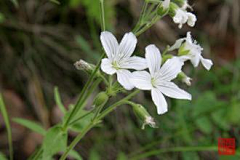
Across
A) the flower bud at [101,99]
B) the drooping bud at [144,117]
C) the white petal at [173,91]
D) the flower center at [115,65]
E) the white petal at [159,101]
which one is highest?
the flower center at [115,65]

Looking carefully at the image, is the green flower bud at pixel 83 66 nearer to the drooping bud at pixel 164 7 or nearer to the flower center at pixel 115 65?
the flower center at pixel 115 65

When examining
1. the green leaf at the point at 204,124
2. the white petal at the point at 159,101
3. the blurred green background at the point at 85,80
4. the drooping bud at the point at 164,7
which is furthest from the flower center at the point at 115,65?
the green leaf at the point at 204,124

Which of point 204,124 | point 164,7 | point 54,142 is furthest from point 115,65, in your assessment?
point 204,124

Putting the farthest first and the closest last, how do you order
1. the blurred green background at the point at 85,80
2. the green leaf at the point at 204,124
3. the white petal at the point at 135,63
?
the blurred green background at the point at 85,80 < the green leaf at the point at 204,124 < the white petal at the point at 135,63

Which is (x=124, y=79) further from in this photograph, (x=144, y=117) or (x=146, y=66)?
(x=144, y=117)

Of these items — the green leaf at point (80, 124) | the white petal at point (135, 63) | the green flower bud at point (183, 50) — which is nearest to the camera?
the white petal at point (135, 63)


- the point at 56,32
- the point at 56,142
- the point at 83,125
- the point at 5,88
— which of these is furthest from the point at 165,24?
the point at 56,142

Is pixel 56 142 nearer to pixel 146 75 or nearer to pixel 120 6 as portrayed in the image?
pixel 146 75

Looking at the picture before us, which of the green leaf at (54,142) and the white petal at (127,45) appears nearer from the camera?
the white petal at (127,45)
